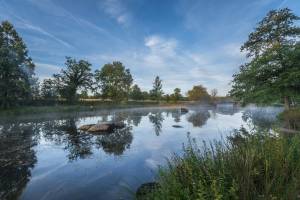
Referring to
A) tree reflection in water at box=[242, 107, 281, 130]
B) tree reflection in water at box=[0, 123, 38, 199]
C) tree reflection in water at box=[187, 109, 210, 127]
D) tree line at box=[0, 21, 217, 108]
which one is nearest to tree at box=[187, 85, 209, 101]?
tree line at box=[0, 21, 217, 108]

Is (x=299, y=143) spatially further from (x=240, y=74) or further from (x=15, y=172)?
(x=240, y=74)

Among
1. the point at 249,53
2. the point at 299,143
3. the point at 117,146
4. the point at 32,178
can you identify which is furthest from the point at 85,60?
the point at 299,143

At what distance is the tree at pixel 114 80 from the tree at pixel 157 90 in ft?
56.7

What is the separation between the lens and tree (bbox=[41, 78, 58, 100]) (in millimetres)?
38497

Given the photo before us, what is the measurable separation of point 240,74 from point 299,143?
11.9 m

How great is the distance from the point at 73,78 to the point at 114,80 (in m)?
15.6

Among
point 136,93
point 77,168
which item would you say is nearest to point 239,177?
point 77,168

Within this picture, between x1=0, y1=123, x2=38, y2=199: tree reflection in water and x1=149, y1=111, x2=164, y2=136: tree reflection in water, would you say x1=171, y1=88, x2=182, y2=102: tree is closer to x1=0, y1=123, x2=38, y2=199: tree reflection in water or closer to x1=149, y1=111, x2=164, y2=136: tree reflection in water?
x1=149, y1=111, x2=164, y2=136: tree reflection in water

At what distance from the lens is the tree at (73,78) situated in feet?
138

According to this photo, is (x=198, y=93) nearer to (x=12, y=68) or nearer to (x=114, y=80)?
(x=114, y=80)

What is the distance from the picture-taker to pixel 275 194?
226 cm

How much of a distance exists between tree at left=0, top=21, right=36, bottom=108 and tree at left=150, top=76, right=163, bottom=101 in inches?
2029

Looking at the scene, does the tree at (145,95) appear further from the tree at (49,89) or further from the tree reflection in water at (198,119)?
the tree reflection in water at (198,119)

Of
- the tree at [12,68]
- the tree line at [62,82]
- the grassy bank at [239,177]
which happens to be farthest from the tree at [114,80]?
the grassy bank at [239,177]
